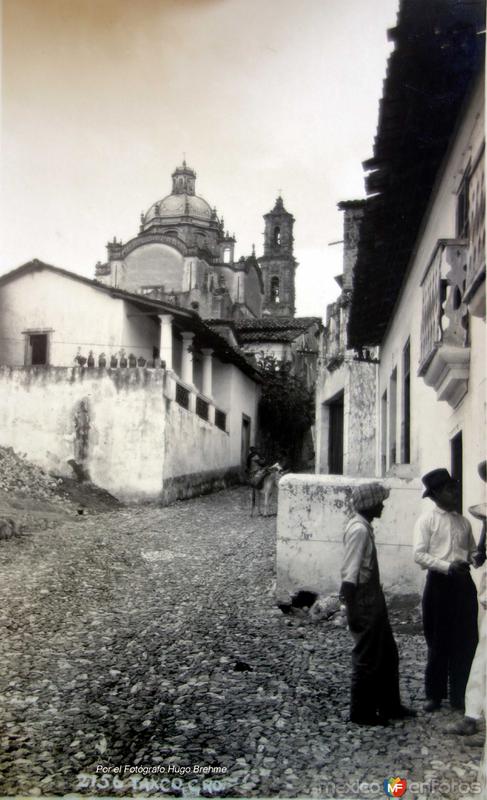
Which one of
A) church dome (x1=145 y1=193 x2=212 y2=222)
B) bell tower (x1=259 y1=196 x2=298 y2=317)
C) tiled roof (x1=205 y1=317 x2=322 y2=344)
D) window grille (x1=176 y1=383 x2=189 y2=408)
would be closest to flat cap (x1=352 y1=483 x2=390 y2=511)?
window grille (x1=176 y1=383 x2=189 y2=408)

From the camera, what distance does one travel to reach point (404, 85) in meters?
5.20

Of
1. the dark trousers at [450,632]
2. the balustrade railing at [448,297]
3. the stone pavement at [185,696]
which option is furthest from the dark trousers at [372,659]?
the balustrade railing at [448,297]

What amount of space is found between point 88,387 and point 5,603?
29.4 ft

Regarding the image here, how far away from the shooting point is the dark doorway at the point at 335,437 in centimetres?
1717

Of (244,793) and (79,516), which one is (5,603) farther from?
(79,516)

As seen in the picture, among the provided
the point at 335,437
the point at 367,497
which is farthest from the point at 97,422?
the point at 367,497

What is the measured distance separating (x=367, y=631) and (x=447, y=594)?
0.50 meters

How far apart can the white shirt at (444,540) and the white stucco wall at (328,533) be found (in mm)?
2686

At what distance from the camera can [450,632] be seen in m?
4.50

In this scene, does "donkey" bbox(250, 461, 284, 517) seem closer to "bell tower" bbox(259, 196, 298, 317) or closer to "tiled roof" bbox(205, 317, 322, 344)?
"tiled roof" bbox(205, 317, 322, 344)

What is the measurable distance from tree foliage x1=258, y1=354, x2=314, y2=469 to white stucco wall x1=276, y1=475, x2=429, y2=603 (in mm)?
19200

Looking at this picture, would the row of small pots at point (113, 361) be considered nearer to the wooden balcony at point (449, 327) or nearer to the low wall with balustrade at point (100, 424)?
the low wall with balustrade at point (100, 424)

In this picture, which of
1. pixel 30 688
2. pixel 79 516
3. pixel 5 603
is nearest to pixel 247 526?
pixel 79 516

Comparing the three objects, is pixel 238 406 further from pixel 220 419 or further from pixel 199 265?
pixel 199 265
